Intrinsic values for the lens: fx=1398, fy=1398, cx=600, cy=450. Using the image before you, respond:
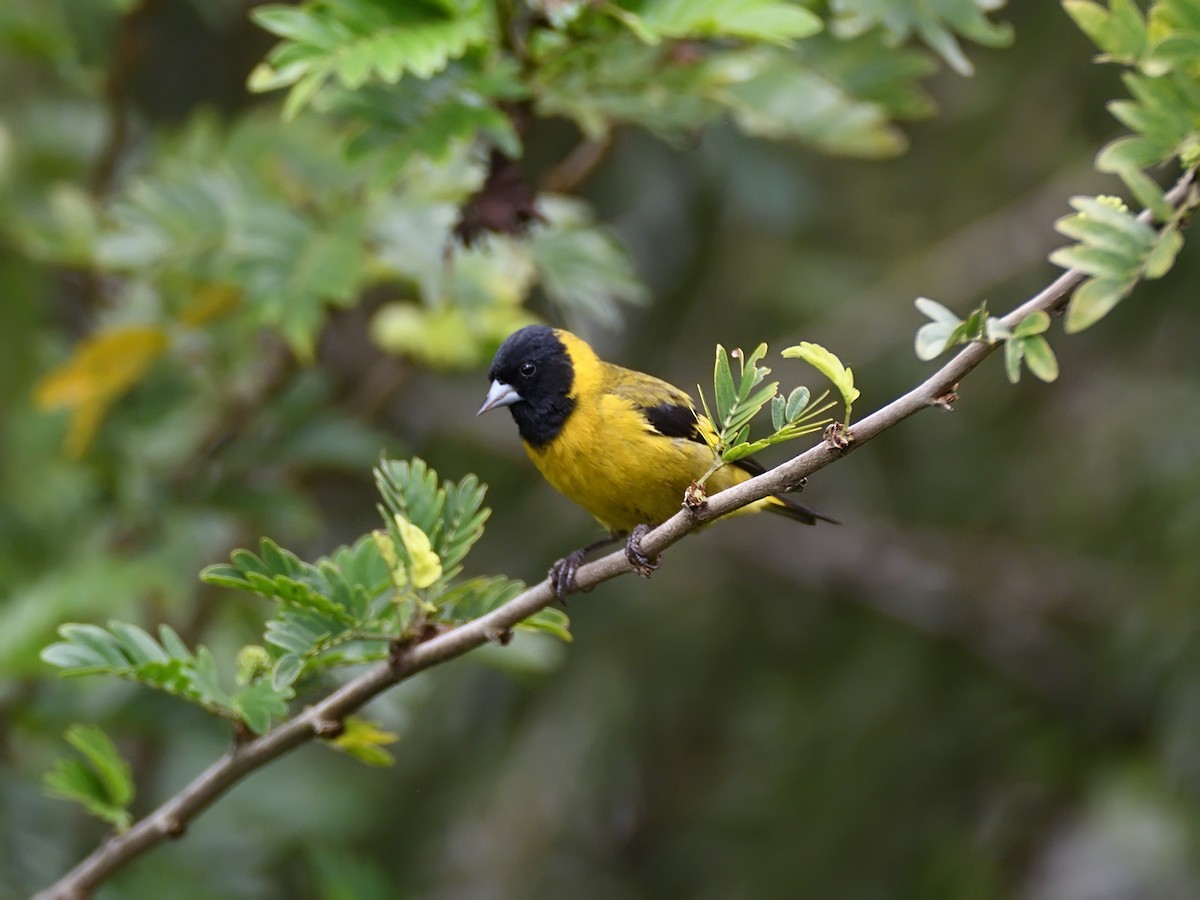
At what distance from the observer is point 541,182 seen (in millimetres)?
4016

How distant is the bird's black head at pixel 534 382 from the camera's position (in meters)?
3.51

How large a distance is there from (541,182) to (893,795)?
8.81 feet

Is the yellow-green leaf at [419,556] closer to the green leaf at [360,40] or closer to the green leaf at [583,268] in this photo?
the green leaf at [360,40]

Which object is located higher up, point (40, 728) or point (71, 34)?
point (71, 34)

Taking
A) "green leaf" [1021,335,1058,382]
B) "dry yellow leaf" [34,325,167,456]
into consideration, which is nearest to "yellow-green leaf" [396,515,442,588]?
"green leaf" [1021,335,1058,382]

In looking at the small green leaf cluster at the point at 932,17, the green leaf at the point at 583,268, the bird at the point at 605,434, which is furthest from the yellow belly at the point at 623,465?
the small green leaf cluster at the point at 932,17

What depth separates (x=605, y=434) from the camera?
11.1ft

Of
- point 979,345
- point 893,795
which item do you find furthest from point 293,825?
point 979,345

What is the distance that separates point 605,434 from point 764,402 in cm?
140

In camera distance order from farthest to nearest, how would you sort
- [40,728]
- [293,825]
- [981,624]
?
[981,624] → [293,825] → [40,728]

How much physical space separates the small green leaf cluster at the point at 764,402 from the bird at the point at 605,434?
106 centimetres

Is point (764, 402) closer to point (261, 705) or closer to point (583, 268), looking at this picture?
point (261, 705)

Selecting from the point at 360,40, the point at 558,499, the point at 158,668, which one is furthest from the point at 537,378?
the point at 558,499

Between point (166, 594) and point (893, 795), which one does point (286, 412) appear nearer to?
point (166, 594)
